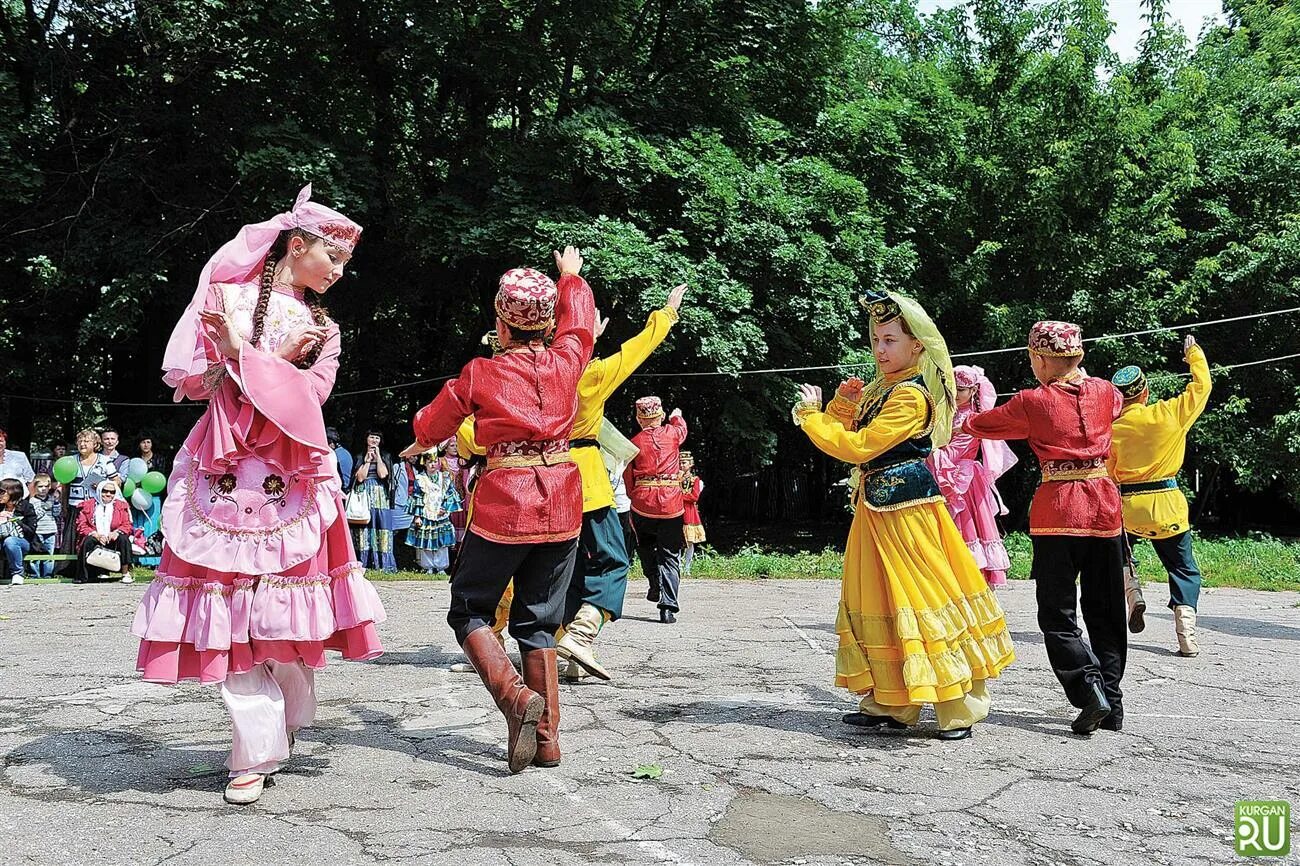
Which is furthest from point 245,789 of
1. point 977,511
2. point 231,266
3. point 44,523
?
point 44,523

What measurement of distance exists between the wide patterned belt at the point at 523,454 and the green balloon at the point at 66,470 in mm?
10676

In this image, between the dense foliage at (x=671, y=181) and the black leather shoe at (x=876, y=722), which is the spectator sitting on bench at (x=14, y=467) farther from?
the black leather shoe at (x=876, y=722)

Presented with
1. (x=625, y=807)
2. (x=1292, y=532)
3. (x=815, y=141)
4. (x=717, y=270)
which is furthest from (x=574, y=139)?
(x=1292, y=532)

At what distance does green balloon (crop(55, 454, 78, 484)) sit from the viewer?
13.4 metres

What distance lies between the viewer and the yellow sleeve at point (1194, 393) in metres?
7.44

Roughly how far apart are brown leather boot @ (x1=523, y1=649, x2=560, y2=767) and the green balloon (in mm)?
10796

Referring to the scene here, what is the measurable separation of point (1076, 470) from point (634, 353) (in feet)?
7.48

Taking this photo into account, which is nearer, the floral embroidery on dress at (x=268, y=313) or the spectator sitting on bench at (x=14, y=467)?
the floral embroidery on dress at (x=268, y=313)

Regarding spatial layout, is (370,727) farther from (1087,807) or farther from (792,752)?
(1087,807)

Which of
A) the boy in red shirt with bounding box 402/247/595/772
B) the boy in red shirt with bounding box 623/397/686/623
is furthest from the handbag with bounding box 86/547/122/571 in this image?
the boy in red shirt with bounding box 402/247/595/772

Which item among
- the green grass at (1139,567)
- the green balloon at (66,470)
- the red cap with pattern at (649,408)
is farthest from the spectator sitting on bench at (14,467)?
the red cap with pattern at (649,408)

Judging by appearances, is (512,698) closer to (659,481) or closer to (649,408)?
(659,481)

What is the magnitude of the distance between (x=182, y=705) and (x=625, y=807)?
2.78 metres

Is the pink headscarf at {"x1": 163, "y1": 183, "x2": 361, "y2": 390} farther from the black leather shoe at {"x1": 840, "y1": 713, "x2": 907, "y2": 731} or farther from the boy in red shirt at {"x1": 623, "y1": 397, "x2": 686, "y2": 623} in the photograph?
the boy in red shirt at {"x1": 623, "y1": 397, "x2": 686, "y2": 623}
